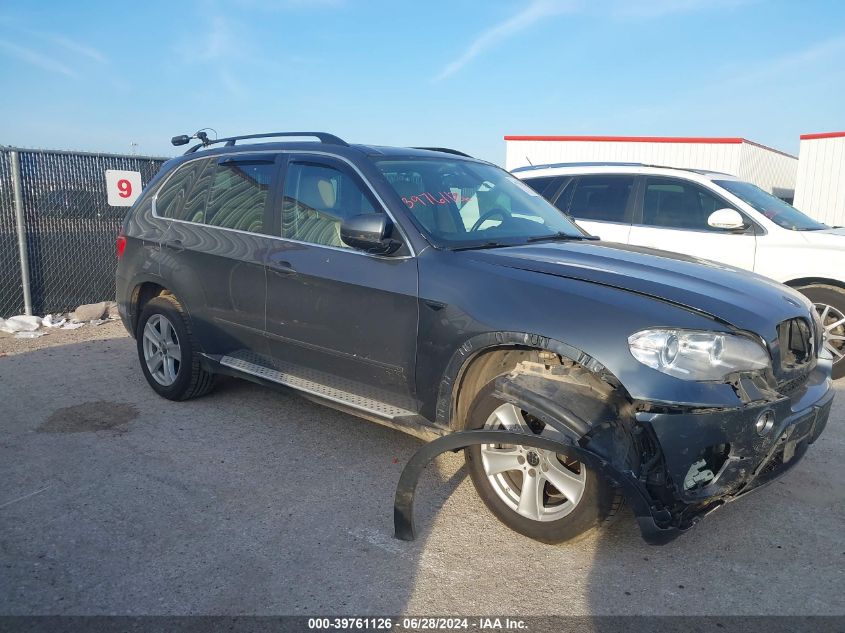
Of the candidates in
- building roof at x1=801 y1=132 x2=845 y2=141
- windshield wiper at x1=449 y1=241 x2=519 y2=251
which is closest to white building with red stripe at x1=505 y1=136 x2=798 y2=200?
building roof at x1=801 y1=132 x2=845 y2=141

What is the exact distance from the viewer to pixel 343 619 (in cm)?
277

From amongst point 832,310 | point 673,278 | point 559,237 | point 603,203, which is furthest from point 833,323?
point 673,278

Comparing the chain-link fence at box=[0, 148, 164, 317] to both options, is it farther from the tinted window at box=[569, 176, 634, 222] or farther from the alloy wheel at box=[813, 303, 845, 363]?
the alloy wheel at box=[813, 303, 845, 363]

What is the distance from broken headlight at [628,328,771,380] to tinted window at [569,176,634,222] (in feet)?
14.2

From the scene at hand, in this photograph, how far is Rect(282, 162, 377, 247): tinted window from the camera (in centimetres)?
414

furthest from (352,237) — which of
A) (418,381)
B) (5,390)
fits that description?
(5,390)

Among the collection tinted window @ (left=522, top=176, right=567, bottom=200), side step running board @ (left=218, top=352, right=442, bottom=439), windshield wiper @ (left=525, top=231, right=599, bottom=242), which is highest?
tinted window @ (left=522, top=176, right=567, bottom=200)

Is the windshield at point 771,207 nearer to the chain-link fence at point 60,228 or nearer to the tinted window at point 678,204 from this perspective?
the tinted window at point 678,204

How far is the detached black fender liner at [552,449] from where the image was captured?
9.53 ft

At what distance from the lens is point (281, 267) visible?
14.1 ft

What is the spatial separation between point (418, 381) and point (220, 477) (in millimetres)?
1357

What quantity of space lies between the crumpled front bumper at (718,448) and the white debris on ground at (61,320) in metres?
7.30

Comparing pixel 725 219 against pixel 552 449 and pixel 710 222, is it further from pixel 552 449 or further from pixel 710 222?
pixel 552 449

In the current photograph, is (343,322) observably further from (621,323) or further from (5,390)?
(5,390)
